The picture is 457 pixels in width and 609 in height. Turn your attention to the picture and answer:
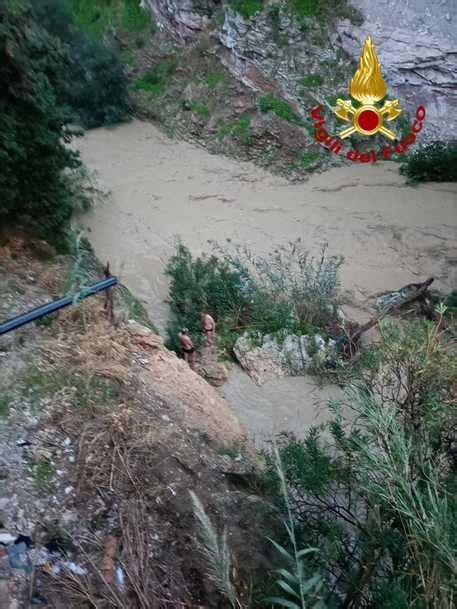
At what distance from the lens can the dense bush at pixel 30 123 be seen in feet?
22.5

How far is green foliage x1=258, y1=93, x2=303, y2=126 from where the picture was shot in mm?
16125

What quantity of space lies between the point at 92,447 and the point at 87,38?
1617cm

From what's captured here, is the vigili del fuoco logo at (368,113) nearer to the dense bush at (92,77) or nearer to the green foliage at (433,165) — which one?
the green foliage at (433,165)

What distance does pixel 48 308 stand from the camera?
564 centimetres

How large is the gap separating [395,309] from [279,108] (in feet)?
27.2

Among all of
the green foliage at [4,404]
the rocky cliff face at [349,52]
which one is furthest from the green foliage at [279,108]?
the green foliage at [4,404]

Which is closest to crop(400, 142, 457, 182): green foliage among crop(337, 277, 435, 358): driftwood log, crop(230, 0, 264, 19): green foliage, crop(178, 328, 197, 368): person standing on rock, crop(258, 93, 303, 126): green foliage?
crop(258, 93, 303, 126): green foliage

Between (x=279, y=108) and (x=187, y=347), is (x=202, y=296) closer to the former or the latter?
(x=187, y=347)

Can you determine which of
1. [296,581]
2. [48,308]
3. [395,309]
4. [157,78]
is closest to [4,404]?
[48,308]

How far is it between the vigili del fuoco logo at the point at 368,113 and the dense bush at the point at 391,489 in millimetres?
8481

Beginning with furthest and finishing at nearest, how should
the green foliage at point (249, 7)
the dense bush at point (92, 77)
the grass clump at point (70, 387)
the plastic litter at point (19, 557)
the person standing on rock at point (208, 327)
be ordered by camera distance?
the green foliage at point (249, 7)
the dense bush at point (92, 77)
the person standing on rock at point (208, 327)
the grass clump at point (70, 387)
the plastic litter at point (19, 557)

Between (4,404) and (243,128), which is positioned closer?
(4,404)

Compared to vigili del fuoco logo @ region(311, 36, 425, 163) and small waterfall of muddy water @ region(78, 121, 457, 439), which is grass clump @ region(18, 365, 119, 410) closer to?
small waterfall of muddy water @ region(78, 121, 457, 439)

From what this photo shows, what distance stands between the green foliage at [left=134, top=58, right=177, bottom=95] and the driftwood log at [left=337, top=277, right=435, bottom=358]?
10678mm
